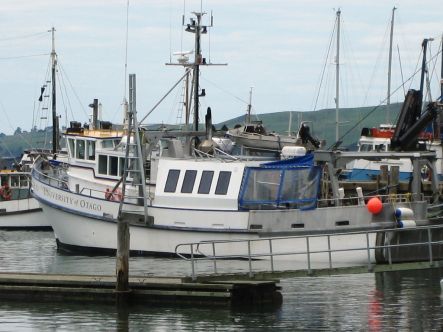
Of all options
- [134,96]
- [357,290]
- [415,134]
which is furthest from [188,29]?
[357,290]

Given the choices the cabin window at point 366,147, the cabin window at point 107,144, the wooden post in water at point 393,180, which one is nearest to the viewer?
the wooden post in water at point 393,180

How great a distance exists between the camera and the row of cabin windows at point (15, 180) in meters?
62.3

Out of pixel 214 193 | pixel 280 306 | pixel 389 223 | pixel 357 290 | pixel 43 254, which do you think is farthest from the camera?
pixel 43 254

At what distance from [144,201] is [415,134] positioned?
344 inches

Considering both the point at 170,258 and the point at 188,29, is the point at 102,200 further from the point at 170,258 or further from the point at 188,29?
the point at 188,29

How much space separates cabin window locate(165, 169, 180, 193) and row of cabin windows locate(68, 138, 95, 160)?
6965 millimetres

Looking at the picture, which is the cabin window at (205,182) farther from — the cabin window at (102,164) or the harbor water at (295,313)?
the cabin window at (102,164)

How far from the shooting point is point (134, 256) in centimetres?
4022

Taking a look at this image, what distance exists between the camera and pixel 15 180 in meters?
62.9

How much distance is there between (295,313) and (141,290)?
368cm

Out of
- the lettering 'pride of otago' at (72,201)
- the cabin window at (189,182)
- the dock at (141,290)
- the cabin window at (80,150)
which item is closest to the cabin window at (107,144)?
the cabin window at (80,150)

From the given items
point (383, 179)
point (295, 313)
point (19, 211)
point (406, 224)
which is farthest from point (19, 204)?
point (295, 313)

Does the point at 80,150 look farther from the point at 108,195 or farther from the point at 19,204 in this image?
the point at 19,204

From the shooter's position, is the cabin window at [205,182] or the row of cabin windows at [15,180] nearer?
the cabin window at [205,182]
